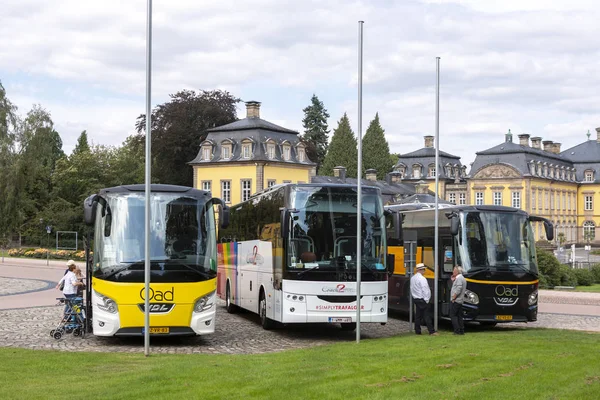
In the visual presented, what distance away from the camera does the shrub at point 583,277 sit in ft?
147

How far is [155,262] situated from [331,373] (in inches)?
236

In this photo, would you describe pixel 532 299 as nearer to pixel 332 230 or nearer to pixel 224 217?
pixel 332 230

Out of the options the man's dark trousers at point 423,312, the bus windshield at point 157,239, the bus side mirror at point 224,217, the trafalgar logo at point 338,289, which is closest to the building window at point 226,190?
the man's dark trousers at point 423,312

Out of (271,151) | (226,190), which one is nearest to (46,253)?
(226,190)

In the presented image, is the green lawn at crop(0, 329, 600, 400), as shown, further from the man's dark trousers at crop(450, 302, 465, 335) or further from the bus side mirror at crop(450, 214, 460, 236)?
the bus side mirror at crop(450, 214, 460, 236)

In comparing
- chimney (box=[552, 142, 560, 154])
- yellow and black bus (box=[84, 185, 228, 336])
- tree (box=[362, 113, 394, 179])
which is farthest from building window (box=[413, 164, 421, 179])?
yellow and black bus (box=[84, 185, 228, 336])

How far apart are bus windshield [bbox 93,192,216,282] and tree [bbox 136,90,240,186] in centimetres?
6128

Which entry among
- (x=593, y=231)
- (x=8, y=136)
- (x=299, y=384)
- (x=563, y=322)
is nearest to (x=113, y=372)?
(x=299, y=384)

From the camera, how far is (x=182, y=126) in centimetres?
7831

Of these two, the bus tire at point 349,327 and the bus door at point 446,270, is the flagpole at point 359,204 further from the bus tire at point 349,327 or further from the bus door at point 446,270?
the bus tire at point 349,327

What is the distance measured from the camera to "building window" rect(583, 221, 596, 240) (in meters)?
118

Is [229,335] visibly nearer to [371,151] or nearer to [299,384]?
[299,384]

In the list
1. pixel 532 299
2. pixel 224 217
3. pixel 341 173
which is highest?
pixel 341 173

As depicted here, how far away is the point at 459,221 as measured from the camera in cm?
2036
